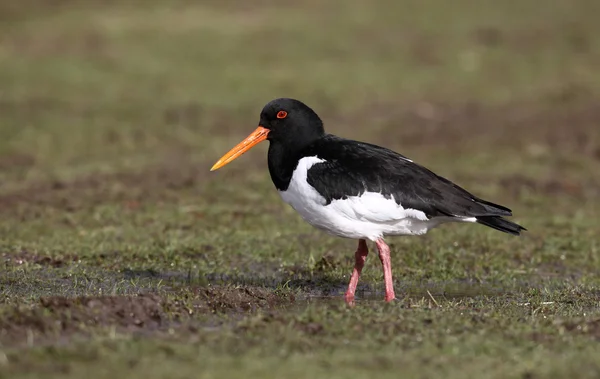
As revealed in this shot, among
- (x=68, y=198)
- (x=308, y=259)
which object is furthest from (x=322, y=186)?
(x=68, y=198)

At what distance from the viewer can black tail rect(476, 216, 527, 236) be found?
338 inches

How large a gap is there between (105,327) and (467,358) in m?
2.46

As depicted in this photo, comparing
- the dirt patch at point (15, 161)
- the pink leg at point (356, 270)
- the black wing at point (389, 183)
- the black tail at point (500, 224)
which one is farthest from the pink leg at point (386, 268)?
the dirt patch at point (15, 161)

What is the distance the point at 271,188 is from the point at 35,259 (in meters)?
4.59

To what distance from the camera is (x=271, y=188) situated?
14.1 metres

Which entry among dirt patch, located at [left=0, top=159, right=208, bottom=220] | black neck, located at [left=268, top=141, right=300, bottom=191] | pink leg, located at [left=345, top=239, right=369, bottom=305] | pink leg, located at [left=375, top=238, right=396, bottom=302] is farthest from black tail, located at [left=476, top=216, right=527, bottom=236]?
dirt patch, located at [left=0, top=159, right=208, bottom=220]

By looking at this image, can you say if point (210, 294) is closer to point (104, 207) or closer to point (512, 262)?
point (512, 262)

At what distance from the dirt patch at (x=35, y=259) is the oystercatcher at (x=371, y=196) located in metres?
2.65

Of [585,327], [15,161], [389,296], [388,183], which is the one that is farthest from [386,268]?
[15,161]

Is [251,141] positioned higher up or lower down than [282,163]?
higher up

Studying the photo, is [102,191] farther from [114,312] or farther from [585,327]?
[585,327]

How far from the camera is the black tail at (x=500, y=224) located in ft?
28.1

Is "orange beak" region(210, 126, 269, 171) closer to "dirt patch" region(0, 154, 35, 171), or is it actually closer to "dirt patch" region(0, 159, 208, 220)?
"dirt patch" region(0, 159, 208, 220)

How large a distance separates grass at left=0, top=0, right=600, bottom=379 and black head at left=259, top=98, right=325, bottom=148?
54.2 inches
